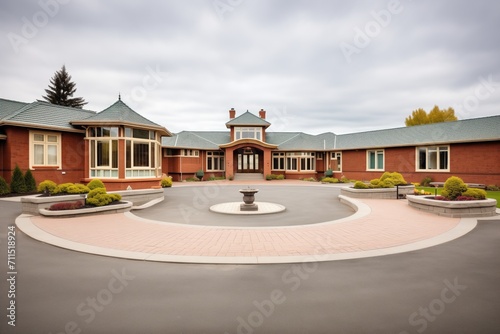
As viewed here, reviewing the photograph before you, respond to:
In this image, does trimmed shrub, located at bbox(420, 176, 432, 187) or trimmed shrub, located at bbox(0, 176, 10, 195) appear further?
trimmed shrub, located at bbox(420, 176, 432, 187)

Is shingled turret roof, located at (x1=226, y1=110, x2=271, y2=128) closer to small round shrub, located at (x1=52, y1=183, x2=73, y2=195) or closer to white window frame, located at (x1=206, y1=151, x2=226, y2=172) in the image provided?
white window frame, located at (x1=206, y1=151, x2=226, y2=172)

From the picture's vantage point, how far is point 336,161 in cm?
3331

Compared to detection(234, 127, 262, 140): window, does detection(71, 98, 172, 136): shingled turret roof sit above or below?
below

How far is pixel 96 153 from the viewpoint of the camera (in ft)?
54.9

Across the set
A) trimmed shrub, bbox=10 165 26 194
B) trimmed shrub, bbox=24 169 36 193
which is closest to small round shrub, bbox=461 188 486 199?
trimmed shrub, bbox=24 169 36 193

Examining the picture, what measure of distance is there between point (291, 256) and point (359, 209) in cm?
690

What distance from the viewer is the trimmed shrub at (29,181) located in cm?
1583

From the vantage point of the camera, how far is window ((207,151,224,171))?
1364 inches

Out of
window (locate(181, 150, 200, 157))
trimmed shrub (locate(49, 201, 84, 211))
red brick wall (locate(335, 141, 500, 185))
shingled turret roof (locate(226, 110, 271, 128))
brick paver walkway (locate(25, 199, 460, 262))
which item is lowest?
brick paver walkway (locate(25, 199, 460, 262))

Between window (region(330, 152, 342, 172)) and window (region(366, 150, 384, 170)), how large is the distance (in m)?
3.87

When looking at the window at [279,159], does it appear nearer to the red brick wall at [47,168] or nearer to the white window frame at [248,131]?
the white window frame at [248,131]

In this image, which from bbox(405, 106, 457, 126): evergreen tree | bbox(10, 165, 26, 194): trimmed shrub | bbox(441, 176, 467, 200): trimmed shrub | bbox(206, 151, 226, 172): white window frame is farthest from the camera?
bbox(405, 106, 457, 126): evergreen tree

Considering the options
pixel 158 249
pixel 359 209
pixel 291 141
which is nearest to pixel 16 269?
pixel 158 249

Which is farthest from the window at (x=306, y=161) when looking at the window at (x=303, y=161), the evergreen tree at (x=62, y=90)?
the evergreen tree at (x=62, y=90)
